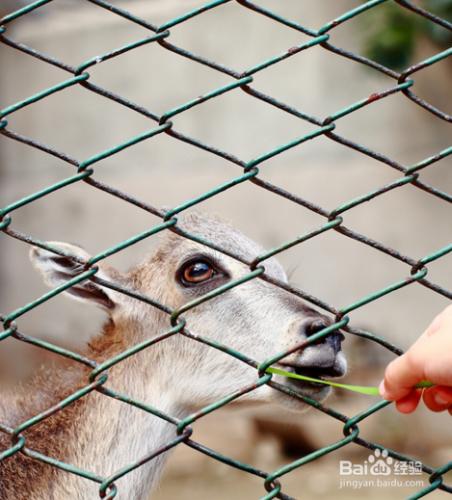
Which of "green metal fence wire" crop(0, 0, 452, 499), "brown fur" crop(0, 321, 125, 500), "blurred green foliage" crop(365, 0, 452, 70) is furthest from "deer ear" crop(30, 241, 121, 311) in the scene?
"blurred green foliage" crop(365, 0, 452, 70)

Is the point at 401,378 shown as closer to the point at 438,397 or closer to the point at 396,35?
the point at 438,397

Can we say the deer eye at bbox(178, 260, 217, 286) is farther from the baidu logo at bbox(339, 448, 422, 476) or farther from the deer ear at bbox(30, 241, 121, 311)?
the baidu logo at bbox(339, 448, 422, 476)

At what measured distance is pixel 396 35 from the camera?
941cm

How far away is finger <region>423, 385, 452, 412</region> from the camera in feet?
6.98

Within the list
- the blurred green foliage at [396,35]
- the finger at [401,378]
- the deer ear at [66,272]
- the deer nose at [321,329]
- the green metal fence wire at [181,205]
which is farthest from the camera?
the blurred green foliage at [396,35]

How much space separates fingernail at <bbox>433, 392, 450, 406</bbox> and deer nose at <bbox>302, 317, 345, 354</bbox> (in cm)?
83

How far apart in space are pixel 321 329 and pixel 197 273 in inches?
32.8

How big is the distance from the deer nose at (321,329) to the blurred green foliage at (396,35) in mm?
6913

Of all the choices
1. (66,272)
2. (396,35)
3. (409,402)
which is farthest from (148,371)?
(396,35)

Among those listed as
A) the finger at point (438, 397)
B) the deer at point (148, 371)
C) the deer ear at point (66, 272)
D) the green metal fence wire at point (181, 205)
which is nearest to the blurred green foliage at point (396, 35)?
the deer at point (148, 371)

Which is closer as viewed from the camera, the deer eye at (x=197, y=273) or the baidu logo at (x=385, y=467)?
the baidu logo at (x=385, y=467)

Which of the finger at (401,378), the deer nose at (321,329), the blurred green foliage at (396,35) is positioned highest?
the blurred green foliage at (396,35)

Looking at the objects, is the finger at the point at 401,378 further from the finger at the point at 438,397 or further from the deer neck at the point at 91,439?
the deer neck at the point at 91,439

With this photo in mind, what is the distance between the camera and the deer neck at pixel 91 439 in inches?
130
